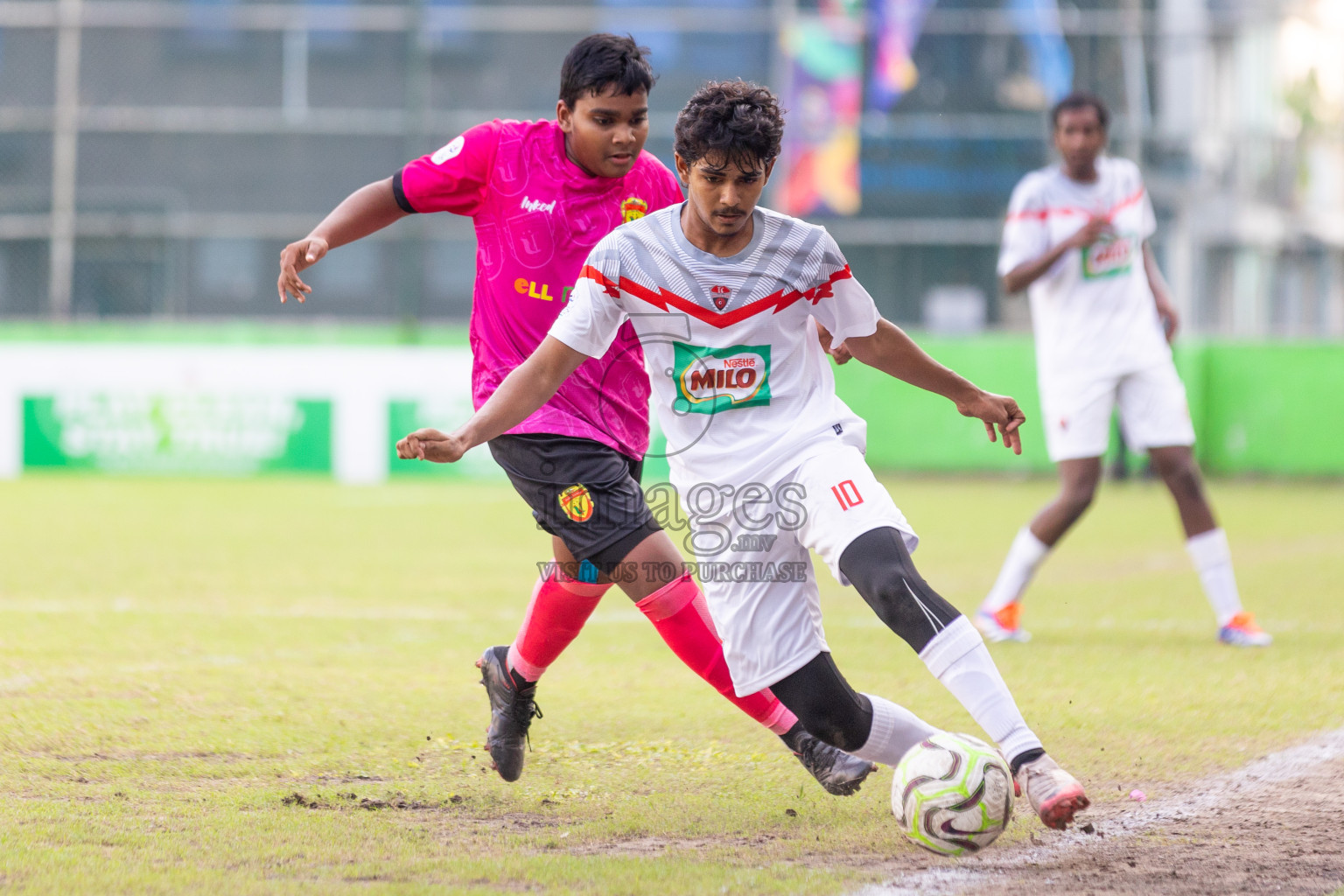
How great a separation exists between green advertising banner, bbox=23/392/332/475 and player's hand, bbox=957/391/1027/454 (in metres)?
12.5

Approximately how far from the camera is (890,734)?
11.9 ft

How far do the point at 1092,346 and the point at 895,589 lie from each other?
3.74 metres

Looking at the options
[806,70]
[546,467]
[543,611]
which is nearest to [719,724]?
[543,611]

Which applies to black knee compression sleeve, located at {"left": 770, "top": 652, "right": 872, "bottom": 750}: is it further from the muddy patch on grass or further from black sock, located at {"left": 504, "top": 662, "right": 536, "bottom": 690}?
black sock, located at {"left": 504, "top": 662, "right": 536, "bottom": 690}

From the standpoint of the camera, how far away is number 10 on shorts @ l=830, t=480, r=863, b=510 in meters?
3.45

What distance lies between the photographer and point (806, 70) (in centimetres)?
1981

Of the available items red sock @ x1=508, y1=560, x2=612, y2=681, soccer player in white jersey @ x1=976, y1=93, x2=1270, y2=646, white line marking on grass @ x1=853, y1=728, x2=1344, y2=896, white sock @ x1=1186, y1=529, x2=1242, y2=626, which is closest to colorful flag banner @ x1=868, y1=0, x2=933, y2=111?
soccer player in white jersey @ x1=976, y1=93, x2=1270, y2=646

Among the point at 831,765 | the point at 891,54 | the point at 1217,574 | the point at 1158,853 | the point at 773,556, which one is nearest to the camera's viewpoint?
the point at 1158,853

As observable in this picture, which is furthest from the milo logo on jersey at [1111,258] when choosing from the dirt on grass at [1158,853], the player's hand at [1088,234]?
the dirt on grass at [1158,853]

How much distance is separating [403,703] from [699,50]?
16.7m

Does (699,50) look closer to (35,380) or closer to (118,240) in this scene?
(118,240)

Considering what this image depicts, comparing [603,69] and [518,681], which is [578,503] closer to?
[518,681]

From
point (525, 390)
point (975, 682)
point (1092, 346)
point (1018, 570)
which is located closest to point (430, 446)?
point (525, 390)

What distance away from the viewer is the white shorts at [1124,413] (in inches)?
258
